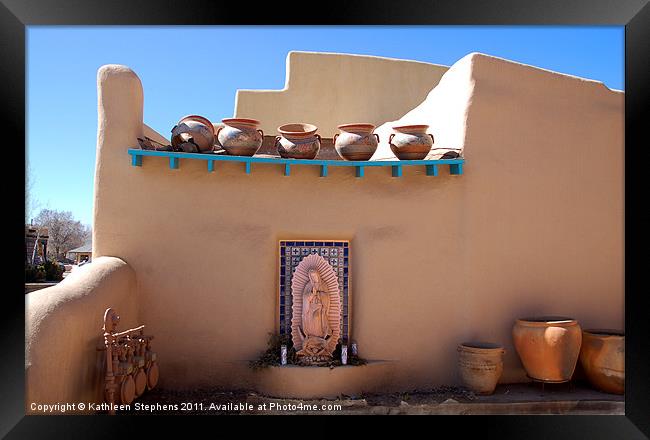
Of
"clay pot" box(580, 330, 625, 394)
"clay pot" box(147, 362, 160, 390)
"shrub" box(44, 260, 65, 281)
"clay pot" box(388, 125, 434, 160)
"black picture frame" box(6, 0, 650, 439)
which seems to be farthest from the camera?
"shrub" box(44, 260, 65, 281)

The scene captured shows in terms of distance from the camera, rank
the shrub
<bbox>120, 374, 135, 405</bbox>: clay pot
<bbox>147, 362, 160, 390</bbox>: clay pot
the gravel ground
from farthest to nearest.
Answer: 1. the shrub
2. the gravel ground
3. <bbox>147, 362, 160, 390</bbox>: clay pot
4. <bbox>120, 374, 135, 405</bbox>: clay pot

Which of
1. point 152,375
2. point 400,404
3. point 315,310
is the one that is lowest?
point 400,404

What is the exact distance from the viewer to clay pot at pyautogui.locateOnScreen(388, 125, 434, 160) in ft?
22.0

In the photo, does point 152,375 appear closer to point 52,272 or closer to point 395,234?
point 395,234

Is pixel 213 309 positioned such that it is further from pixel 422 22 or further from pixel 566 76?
pixel 566 76

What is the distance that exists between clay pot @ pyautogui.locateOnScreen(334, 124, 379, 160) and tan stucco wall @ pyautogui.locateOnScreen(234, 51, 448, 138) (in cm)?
403

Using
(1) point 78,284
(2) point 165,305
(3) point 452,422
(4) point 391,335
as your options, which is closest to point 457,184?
(4) point 391,335

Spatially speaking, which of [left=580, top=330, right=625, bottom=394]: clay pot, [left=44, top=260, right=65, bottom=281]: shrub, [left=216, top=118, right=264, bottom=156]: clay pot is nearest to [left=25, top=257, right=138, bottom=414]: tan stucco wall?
[left=216, top=118, right=264, bottom=156]: clay pot

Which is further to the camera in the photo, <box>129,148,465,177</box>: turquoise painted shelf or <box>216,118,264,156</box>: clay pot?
<box>216,118,264,156</box>: clay pot

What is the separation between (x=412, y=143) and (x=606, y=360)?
375 cm

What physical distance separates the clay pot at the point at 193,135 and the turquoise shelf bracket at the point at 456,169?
325 centimetres

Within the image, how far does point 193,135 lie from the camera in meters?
6.57

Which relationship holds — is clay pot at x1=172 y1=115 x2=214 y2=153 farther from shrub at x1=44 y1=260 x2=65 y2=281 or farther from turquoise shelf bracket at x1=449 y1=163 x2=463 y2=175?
shrub at x1=44 y1=260 x2=65 y2=281

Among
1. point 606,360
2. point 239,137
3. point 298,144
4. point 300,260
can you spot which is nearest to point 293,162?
point 298,144
